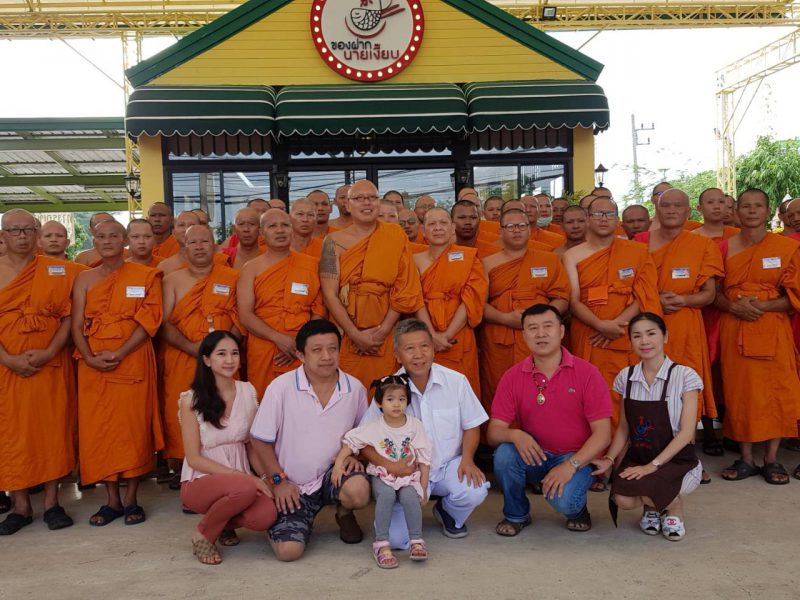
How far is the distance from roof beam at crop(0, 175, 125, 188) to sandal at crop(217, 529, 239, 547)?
1793 centimetres

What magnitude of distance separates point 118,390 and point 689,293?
3961 mm

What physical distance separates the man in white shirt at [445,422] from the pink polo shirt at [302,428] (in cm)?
20

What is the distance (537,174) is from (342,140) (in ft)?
9.38

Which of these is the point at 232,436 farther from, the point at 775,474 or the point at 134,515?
the point at 775,474

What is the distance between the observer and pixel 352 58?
36.1 feet

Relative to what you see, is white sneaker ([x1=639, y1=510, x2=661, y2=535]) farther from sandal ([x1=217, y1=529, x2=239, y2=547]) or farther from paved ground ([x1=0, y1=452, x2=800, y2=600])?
sandal ([x1=217, y1=529, x2=239, y2=547])

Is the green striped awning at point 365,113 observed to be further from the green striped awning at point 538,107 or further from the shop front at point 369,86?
the green striped awning at point 538,107

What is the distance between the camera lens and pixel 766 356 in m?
5.36

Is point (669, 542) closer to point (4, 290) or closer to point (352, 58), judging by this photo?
point (4, 290)

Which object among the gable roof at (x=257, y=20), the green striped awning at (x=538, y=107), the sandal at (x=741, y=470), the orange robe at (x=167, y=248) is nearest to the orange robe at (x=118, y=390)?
the orange robe at (x=167, y=248)

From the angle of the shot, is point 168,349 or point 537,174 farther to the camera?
point 537,174

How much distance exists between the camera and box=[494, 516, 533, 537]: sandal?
4156 mm

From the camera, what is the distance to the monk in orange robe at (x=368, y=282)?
5066 mm

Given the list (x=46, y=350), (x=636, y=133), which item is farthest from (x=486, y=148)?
(x=636, y=133)
